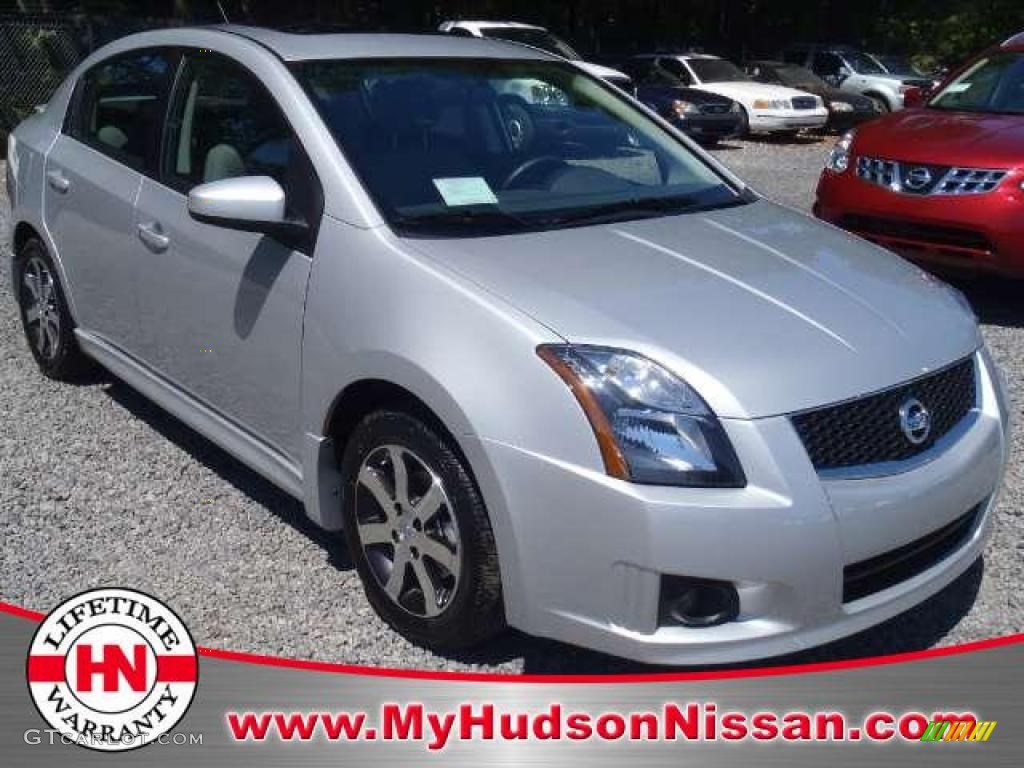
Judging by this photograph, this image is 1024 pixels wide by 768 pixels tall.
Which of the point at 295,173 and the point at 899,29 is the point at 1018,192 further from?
the point at 899,29

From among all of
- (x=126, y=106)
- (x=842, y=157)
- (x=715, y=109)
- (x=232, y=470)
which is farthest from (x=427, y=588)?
(x=715, y=109)

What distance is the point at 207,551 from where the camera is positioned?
3.82 meters

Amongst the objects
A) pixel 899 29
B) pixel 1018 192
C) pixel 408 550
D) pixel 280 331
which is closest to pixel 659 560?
pixel 408 550

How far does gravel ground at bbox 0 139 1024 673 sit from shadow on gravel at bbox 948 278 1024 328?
1476 mm

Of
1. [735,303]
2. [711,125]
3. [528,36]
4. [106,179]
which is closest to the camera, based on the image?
[735,303]

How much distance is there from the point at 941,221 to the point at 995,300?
37.8 inches

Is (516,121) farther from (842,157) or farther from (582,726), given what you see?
(842,157)

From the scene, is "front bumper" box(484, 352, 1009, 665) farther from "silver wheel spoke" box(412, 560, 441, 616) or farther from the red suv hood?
the red suv hood

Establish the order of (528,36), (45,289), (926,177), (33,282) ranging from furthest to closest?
(528,36), (926,177), (33,282), (45,289)

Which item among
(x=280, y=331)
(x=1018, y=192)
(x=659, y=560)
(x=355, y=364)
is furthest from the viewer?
(x=1018, y=192)

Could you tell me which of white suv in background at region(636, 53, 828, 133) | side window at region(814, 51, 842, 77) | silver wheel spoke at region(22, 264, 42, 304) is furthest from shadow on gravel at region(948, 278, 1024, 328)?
side window at region(814, 51, 842, 77)

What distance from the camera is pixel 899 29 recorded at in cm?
2956

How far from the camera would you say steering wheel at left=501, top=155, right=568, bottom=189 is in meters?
3.64

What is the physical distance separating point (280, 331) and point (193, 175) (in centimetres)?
91
